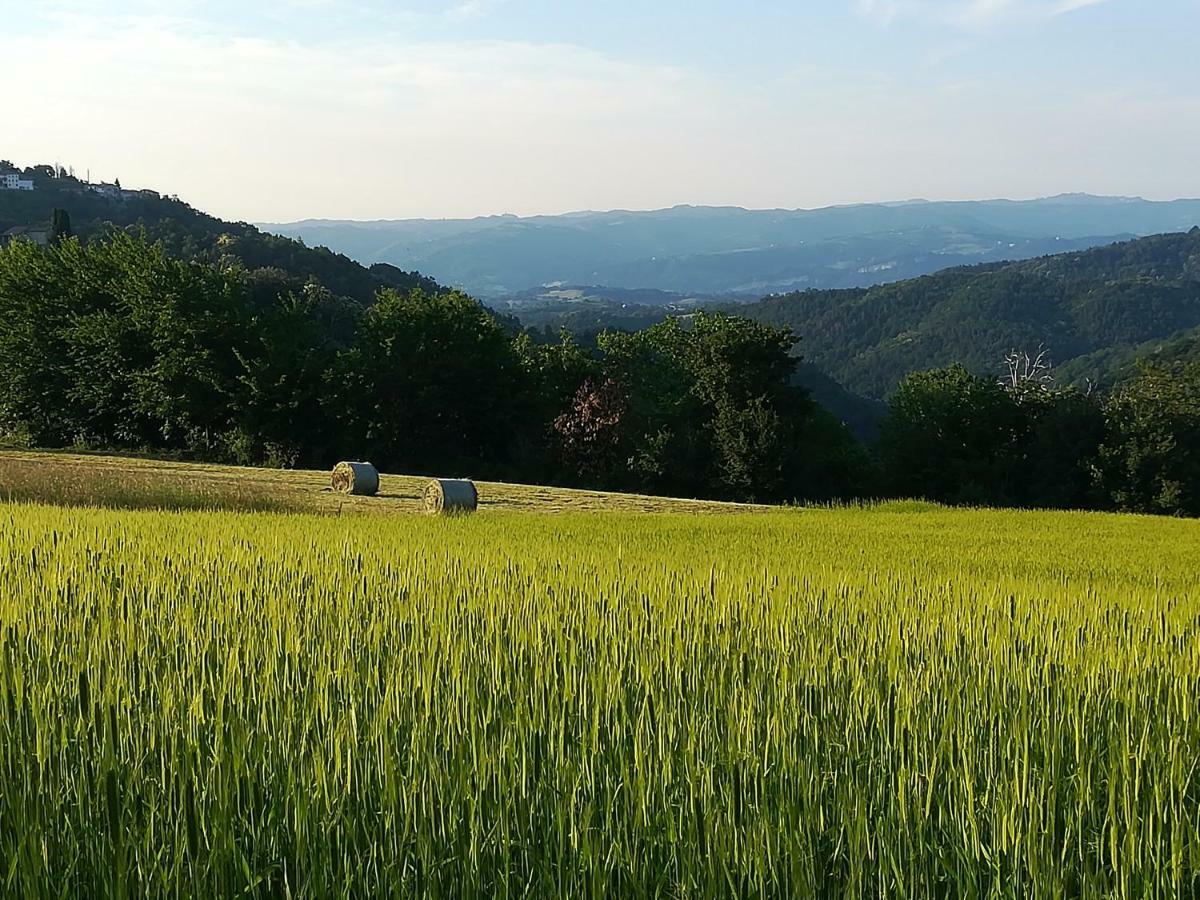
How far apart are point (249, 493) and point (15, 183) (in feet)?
310

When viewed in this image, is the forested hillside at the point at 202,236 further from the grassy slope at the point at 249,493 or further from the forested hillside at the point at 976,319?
the forested hillside at the point at 976,319

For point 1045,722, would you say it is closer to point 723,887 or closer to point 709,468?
point 723,887

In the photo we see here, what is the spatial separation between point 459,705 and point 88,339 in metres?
34.3

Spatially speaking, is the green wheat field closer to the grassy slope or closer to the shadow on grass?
the shadow on grass

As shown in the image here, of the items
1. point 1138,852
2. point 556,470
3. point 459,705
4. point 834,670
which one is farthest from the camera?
point 556,470

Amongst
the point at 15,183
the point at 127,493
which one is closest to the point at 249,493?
the point at 127,493

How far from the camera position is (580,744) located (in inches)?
124

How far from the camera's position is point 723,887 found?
2.41 meters

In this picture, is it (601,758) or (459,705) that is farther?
(459,705)

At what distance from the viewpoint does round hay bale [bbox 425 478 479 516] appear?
16.5 meters

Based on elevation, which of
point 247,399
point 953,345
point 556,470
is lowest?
point 556,470

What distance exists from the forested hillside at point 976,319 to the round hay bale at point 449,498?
342 ft

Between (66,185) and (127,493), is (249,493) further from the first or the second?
(66,185)

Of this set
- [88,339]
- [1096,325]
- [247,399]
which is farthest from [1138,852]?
[1096,325]
